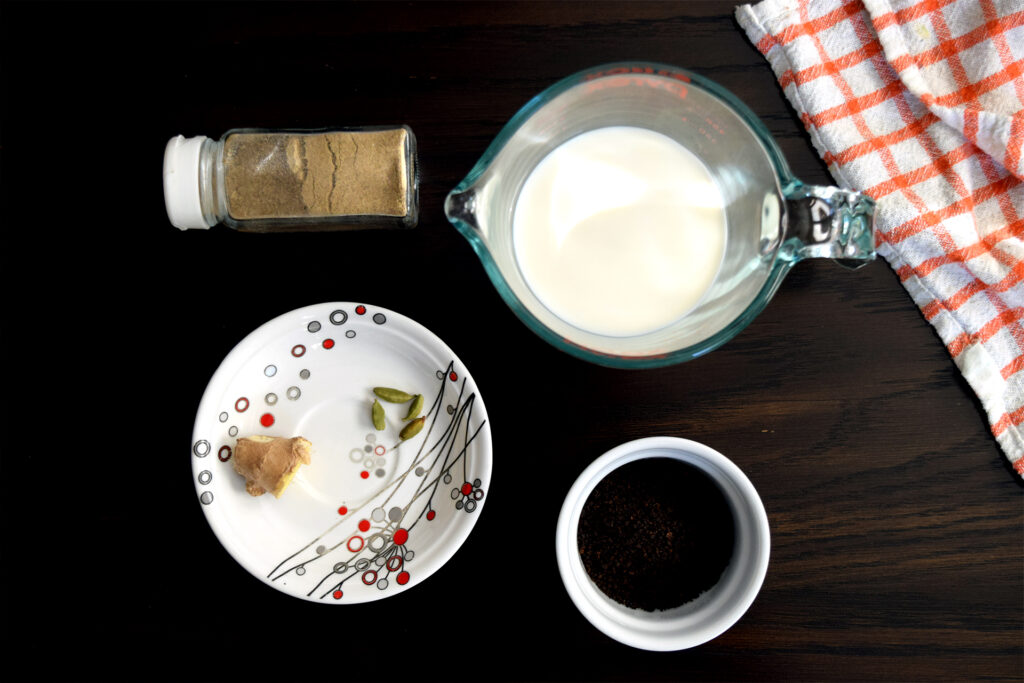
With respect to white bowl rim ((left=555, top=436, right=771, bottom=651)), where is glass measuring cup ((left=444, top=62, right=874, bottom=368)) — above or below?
above

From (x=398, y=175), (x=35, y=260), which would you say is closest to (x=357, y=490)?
(x=398, y=175)

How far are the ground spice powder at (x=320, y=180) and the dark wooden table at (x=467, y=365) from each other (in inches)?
3.3

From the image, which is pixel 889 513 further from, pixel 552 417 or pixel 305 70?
pixel 305 70

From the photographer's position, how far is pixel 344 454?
34.3 inches

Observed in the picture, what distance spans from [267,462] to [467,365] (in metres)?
0.28

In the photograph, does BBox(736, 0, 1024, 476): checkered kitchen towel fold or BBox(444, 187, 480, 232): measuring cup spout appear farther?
BBox(736, 0, 1024, 476): checkered kitchen towel fold

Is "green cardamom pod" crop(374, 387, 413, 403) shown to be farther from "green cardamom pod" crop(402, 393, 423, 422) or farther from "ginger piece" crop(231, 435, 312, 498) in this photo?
"ginger piece" crop(231, 435, 312, 498)

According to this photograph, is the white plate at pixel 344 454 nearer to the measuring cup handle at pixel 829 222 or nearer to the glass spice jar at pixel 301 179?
the glass spice jar at pixel 301 179

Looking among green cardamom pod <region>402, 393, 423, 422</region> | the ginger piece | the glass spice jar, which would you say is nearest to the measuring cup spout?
the glass spice jar

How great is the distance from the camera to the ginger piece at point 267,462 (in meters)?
0.82

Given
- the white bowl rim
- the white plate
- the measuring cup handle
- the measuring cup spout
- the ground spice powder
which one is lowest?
the white bowl rim

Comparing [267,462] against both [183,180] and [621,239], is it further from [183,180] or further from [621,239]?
[621,239]

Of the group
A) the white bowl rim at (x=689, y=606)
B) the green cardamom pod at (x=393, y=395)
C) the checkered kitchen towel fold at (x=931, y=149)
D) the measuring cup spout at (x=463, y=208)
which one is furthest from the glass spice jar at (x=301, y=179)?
the checkered kitchen towel fold at (x=931, y=149)

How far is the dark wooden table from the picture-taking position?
0.89 metres
